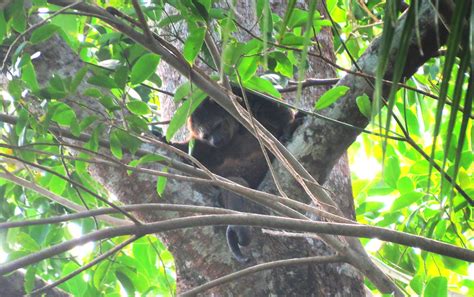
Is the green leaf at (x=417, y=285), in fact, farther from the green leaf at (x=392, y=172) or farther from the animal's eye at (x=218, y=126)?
the animal's eye at (x=218, y=126)

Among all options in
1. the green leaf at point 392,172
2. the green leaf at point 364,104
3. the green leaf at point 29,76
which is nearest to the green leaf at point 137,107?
the green leaf at point 29,76

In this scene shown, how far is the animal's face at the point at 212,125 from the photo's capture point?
3.82 metres

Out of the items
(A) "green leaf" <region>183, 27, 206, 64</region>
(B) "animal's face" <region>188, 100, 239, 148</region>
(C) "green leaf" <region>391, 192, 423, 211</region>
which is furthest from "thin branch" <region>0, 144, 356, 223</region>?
(B) "animal's face" <region>188, 100, 239, 148</region>

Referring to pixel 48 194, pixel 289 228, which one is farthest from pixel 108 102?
pixel 289 228

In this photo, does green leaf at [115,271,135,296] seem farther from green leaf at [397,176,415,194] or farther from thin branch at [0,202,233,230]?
green leaf at [397,176,415,194]

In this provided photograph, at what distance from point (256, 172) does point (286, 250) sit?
93cm

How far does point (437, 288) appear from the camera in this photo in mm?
1992

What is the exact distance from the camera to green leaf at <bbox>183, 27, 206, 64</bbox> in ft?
5.98

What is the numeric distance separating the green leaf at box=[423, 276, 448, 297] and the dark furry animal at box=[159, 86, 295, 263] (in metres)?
0.97

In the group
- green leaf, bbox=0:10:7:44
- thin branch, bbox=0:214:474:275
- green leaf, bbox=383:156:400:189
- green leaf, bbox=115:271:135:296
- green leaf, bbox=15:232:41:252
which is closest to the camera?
thin branch, bbox=0:214:474:275

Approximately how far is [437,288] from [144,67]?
3.62ft

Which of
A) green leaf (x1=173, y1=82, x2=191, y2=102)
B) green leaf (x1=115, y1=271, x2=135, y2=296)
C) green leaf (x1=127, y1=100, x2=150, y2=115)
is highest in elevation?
green leaf (x1=173, y1=82, x2=191, y2=102)

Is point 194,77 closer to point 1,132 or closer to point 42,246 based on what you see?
point 1,132

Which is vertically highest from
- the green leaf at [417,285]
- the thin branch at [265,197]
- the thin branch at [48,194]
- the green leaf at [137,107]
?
the green leaf at [137,107]
